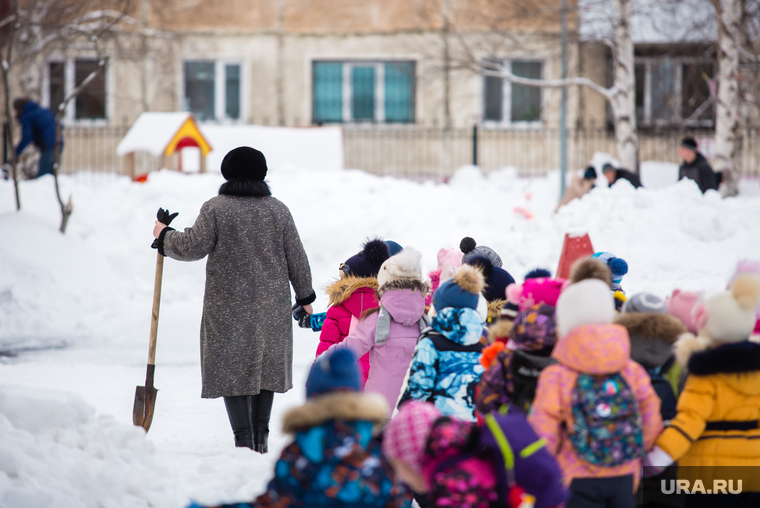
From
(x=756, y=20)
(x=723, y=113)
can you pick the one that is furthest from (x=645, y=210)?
(x=756, y=20)

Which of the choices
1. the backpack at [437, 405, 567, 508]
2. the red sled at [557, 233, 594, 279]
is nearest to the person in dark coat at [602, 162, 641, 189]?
the red sled at [557, 233, 594, 279]

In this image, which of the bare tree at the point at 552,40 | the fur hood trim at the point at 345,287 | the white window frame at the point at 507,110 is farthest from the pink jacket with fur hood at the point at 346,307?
the white window frame at the point at 507,110

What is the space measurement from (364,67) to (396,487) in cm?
1815

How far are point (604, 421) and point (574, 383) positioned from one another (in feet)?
0.57

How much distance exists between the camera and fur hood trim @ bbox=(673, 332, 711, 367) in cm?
305

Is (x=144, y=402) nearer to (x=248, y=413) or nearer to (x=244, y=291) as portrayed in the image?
(x=248, y=413)

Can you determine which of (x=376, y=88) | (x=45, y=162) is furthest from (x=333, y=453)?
(x=376, y=88)

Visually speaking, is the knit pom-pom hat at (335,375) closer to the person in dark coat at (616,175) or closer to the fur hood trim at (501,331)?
the fur hood trim at (501,331)

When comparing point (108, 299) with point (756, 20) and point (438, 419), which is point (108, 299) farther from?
point (756, 20)

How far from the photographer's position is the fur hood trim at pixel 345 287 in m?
4.58

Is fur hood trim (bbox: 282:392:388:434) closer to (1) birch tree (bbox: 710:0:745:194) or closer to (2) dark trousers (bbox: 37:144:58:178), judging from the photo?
(2) dark trousers (bbox: 37:144:58:178)

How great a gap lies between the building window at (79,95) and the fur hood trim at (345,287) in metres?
16.9

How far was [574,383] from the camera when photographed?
9.41ft

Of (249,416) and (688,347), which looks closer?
(688,347)
